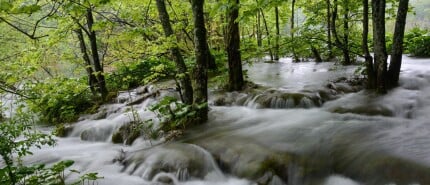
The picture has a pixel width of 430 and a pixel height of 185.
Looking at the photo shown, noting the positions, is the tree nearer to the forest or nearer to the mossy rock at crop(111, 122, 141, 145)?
the forest

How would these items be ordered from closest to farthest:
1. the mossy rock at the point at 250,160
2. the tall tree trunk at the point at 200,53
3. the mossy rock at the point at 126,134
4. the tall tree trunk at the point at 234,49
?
1. the mossy rock at the point at 250,160
2. the tall tree trunk at the point at 200,53
3. the mossy rock at the point at 126,134
4. the tall tree trunk at the point at 234,49

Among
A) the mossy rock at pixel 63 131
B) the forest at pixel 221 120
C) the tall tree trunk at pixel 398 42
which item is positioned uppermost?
the tall tree trunk at pixel 398 42

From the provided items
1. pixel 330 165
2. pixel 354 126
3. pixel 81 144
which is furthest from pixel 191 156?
pixel 81 144

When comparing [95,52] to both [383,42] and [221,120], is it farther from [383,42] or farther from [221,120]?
[383,42]

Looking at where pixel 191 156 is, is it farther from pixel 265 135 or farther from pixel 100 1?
pixel 100 1

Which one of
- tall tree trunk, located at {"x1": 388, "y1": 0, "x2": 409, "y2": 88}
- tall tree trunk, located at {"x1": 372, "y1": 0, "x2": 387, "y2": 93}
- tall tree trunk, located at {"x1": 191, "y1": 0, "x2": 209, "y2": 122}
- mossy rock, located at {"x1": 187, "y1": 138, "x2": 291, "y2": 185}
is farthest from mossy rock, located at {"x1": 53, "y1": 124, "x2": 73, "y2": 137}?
tall tree trunk, located at {"x1": 388, "y1": 0, "x2": 409, "y2": 88}

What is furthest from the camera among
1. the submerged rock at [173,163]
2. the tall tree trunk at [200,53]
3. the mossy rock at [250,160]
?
the tall tree trunk at [200,53]

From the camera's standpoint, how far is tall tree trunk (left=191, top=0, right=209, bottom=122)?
20.2 feet

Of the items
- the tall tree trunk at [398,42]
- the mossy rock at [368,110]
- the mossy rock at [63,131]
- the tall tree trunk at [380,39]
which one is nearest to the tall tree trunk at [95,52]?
the mossy rock at [63,131]

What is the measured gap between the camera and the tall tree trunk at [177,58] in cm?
659

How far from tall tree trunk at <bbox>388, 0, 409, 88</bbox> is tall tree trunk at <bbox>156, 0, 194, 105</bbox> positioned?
4.22 meters

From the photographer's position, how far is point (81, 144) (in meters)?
7.73

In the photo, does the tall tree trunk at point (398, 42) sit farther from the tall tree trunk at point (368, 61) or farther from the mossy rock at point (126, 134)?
the mossy rock at point (126, 134)

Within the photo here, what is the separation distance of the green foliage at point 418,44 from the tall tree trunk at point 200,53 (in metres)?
9.18
